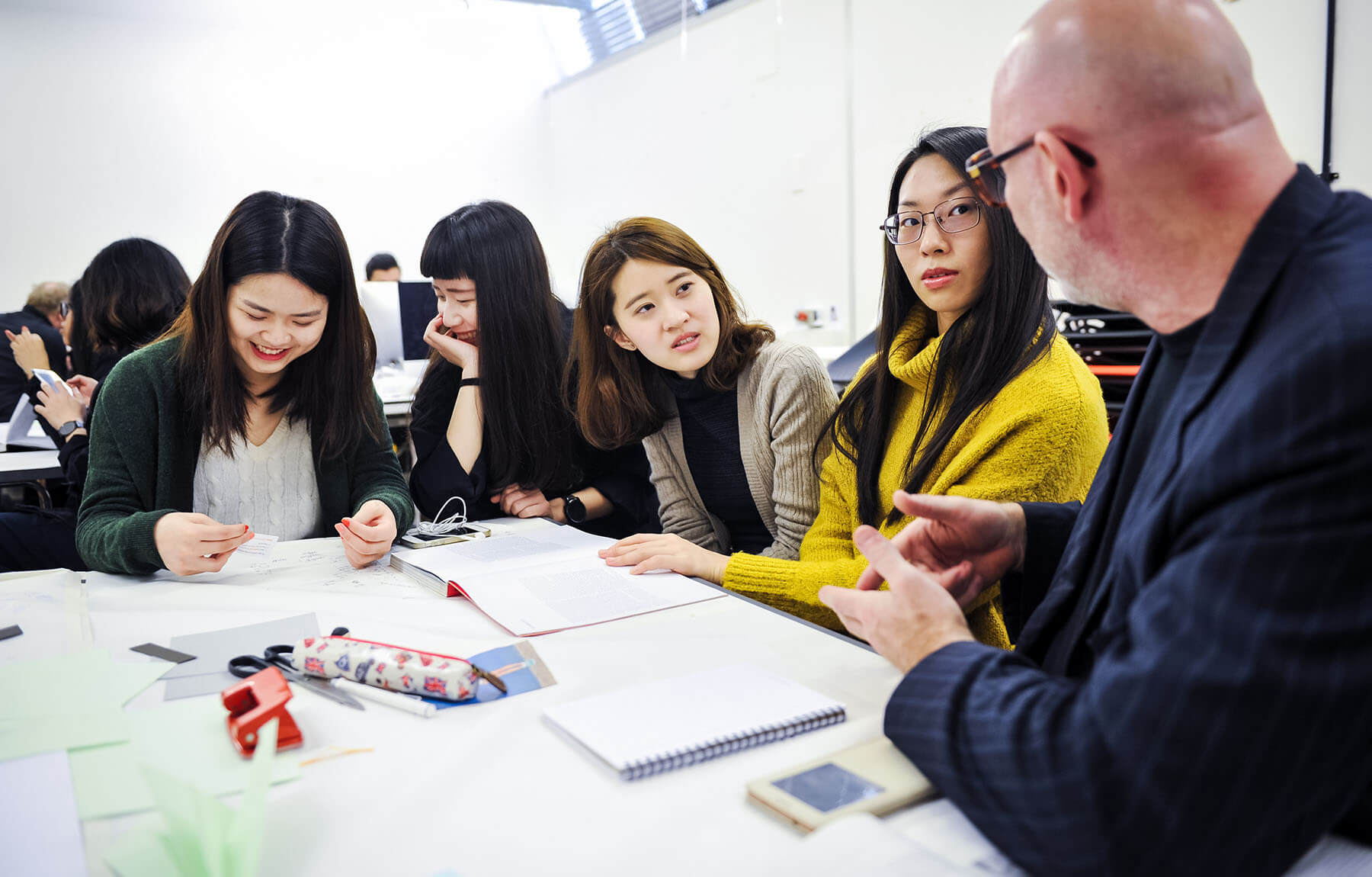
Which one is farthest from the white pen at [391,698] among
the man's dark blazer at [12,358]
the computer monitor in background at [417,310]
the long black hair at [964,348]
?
the man's dark blazer at [12,358]

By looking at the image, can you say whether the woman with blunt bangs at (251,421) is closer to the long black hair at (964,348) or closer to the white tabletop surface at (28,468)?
the long black hair at (964,348)

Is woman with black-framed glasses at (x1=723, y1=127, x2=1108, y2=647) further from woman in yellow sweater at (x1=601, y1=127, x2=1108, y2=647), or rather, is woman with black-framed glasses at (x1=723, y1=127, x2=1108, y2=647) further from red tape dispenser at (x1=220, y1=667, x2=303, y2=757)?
red tape dispenser at (x1=220, y1=667, x2=303, y2=757)

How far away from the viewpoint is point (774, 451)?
70.4 inches

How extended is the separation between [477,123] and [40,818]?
6.74 metres

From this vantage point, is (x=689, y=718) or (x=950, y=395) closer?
(x=689, y=718)

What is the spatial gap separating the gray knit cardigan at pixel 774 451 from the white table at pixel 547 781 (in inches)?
23.6

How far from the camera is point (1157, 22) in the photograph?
26.9 inches

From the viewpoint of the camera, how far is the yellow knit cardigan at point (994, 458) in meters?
1.28

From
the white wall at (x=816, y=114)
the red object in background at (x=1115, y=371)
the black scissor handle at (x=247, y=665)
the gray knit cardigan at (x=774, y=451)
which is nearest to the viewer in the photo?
the black scissor handle at (x=247, y=665)

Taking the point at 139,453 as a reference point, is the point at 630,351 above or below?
above

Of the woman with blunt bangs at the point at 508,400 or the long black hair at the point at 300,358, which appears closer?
the long black hair at the point at 300,358

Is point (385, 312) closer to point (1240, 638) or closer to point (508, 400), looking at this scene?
point (508, 400)

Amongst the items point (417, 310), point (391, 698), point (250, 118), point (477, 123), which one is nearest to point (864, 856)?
point (391, 698)

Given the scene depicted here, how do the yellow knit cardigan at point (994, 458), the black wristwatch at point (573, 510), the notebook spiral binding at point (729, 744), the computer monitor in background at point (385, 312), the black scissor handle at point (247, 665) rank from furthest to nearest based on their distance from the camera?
the computer monitor in background at point (385, 312), the black wristwatch at point (573, 510), the yellow knit cardigan at point (994, 458), the black scissor handle at point (247, 665), the notebook spiral binding at point (729, 744)
